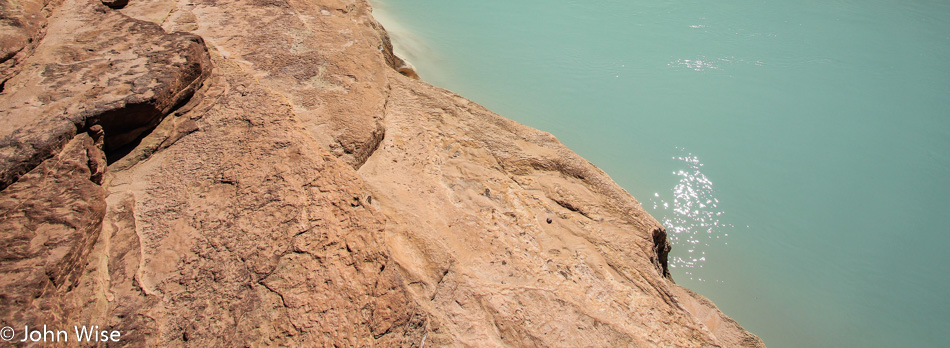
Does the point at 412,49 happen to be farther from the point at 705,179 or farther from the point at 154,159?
the point at 154,159

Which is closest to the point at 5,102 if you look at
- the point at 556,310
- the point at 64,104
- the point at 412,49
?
the point at 64,104

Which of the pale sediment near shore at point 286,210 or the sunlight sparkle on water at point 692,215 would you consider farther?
the sunlight sparkle on water at point 692,215

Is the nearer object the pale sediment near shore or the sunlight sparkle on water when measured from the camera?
the pale sediment near shore

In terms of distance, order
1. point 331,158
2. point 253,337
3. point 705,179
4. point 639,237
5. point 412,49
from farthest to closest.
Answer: point 412,49 → point 705,179 → point 639,237 → point 331,158 → point 253,337

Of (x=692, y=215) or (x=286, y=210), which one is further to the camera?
(x=692, y=215)

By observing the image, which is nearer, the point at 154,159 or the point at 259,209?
the point at 259,209

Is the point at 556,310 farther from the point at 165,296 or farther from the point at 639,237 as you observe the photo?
the point at 165,296

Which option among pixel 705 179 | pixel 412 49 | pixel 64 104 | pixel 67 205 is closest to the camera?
pixel 67 205

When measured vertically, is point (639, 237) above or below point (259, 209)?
above
